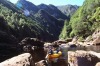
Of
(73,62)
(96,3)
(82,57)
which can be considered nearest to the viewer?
(82,57)

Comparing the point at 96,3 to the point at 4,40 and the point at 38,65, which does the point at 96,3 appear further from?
the point at 38,65

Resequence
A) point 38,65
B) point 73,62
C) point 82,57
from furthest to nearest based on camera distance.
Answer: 1. point 38,65
2. point 73,62
3. point 82,57

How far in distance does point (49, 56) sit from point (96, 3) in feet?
327

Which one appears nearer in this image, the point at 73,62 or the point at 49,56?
the point at 73,62

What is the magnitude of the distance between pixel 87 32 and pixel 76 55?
96711 mm

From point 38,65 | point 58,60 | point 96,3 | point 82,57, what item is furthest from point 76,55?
point 96,3

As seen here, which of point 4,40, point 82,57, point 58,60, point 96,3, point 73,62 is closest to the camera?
point 82,57

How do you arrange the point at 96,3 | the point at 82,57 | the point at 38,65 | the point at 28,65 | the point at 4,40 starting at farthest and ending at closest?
the point at 96,3 → the point at 4,40 → the point at 38,65 → the point at 82,57 → the point at 28,65

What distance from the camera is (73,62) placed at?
18.2m

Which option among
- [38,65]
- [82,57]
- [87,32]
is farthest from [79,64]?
[87,32]

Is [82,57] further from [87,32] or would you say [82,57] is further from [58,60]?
[87,32]

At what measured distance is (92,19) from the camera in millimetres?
115562

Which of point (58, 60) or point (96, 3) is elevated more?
point (96, 3)

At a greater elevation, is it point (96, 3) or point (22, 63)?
point (96, 3)
